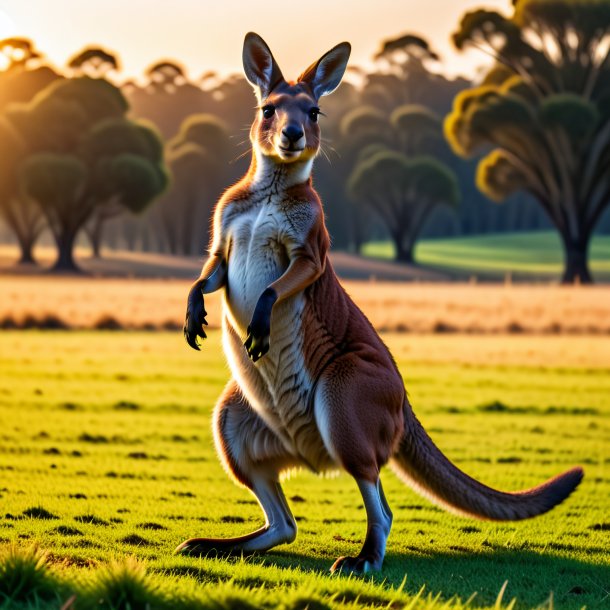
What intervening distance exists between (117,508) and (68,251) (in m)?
47.2

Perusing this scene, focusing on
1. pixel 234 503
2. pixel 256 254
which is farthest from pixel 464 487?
pixel 234 503

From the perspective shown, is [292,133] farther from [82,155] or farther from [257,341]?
[82,155]

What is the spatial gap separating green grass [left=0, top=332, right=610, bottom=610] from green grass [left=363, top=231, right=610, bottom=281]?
51.8m

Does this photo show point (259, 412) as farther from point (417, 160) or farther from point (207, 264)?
point (417, 160)

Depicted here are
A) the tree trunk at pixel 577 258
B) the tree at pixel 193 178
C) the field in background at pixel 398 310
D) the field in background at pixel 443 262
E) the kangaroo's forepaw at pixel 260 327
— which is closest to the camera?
the kangaroo's forepaw at pixel 260 327

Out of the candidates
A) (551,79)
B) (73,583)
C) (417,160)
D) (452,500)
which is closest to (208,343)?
(452,500)

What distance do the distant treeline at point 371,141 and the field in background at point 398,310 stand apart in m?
4.01

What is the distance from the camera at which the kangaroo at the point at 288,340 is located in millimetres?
5551

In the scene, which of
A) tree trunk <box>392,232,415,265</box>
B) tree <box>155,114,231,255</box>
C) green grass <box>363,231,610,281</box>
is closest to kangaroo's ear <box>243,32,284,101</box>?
tree <box>155,114,231,255</box>

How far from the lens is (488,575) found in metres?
5.71

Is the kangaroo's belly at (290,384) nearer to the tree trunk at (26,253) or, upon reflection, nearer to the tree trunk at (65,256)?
the tree trunk at (65,256)

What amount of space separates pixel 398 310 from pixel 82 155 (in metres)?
31.5

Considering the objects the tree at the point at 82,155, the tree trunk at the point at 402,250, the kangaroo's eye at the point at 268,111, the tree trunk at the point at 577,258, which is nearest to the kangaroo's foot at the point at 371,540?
the kangaroo's eye at the point at 268,111

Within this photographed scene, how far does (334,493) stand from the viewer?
9094mm
